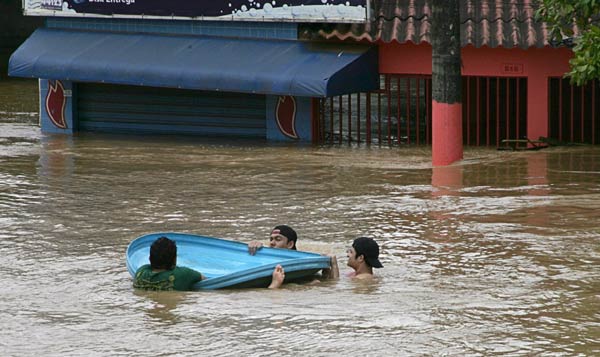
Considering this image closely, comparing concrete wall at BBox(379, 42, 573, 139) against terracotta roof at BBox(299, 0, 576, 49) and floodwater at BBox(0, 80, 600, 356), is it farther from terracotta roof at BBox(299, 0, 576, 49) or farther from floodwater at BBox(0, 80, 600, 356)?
floodwater at BBox(0, 80, 600, 356)

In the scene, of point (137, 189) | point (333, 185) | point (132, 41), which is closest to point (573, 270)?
point (333, 185)

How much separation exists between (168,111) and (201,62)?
232 cm

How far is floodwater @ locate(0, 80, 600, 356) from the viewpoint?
37.6ft

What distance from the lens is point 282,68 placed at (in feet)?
82.7

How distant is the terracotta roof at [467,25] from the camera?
2399 centimetres

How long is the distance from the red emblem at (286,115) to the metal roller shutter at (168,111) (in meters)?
0.54

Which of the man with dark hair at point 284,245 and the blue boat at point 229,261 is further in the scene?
the man with dark hair at point 284,245

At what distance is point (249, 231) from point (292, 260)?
352cm

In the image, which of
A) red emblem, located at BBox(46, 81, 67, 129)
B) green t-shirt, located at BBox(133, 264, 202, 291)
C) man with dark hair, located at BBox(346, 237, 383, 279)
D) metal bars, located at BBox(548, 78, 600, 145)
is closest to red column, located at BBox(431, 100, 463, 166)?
metal bars, located at BBox(548, 78, 600, 145)

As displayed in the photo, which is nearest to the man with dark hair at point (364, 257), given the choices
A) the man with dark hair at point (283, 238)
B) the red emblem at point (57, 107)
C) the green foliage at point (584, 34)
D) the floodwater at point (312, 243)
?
the floodwater at point (312, 243)

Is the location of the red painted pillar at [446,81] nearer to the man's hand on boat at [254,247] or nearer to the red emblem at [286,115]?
the red emblem at [286,115]

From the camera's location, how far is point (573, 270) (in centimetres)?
1408

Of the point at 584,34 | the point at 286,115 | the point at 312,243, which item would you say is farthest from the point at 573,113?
the point at 312,243

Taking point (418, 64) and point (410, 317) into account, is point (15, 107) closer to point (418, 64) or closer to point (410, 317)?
point (418, 64)
